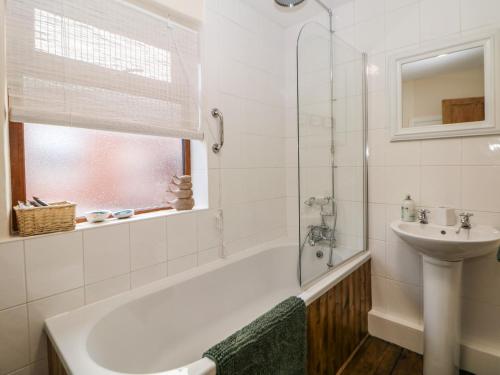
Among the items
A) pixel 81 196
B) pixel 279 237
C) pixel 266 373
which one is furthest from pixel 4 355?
pixel 279 237

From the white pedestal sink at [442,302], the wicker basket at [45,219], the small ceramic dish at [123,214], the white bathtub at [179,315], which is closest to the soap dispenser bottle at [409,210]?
the white pedestal sink at [442,302]

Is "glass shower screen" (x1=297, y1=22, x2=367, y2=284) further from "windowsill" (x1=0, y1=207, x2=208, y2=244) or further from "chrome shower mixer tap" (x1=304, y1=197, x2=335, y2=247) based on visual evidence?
"windowsill" (x1=0, y1=207, x2=208, y2=244)

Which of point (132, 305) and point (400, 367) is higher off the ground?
point (132, 305)

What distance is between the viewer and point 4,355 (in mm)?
1130

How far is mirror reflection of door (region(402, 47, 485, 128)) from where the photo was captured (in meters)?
1.69

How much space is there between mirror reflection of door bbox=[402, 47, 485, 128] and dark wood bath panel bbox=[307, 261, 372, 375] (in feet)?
3.77

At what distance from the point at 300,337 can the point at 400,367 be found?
1.01 m

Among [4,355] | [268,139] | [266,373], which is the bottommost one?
[266,373]

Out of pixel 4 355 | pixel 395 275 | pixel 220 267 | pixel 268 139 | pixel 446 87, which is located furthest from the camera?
pixel 268 139

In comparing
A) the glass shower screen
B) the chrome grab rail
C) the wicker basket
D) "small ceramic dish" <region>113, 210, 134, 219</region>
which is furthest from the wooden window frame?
the glass shower screen

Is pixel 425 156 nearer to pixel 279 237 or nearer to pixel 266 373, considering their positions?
pixel 279 237

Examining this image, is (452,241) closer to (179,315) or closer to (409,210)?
(409,210)

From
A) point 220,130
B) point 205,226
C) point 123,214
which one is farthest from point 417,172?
point 123,214

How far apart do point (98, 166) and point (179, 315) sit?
100 centimetres
